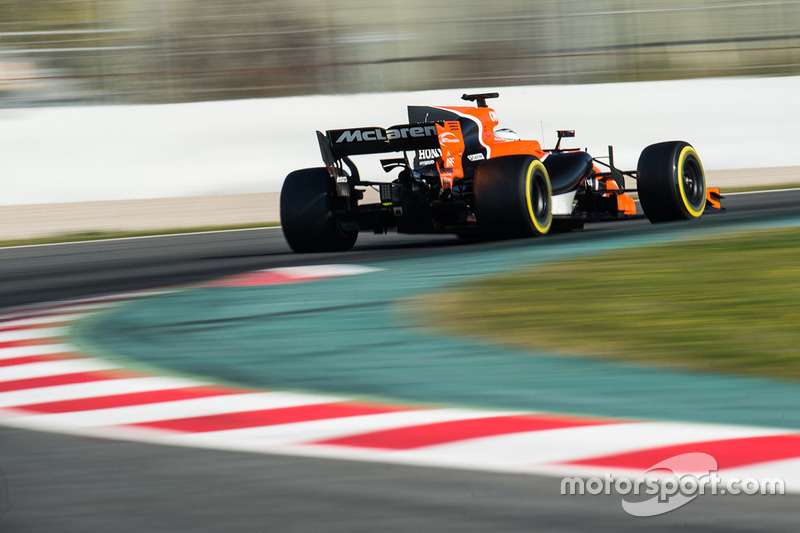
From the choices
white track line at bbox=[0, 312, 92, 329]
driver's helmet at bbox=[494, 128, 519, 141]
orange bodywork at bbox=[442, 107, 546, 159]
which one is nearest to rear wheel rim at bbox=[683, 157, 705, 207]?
orange bodywork at bbox=[442, 107, 546, 159]

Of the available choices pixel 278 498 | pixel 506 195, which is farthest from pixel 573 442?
pixel 506 195

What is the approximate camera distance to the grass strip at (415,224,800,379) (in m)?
5.08

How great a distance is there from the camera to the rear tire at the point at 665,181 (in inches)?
433

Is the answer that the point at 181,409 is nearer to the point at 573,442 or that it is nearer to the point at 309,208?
the point at 573,442

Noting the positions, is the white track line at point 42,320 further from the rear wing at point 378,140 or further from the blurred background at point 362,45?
the blurred background at point 362,45

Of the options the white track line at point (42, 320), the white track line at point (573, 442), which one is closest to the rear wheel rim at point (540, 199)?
the white track line at point (42, 320)

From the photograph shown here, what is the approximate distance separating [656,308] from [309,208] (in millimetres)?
5023

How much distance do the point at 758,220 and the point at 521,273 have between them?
415 centimetres

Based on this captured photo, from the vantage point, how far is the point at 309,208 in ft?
35.0

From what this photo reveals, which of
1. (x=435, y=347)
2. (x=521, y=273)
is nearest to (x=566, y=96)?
(x=521, y=273)

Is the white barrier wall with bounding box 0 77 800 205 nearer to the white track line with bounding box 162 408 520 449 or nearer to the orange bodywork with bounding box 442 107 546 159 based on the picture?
the orange bodywork with bounding box 442 107 546 159

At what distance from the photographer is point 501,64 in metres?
20.1

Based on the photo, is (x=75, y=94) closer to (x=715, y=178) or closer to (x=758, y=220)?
(x=715, y=178)

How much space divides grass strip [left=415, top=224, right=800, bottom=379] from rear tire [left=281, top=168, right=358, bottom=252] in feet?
9.74
